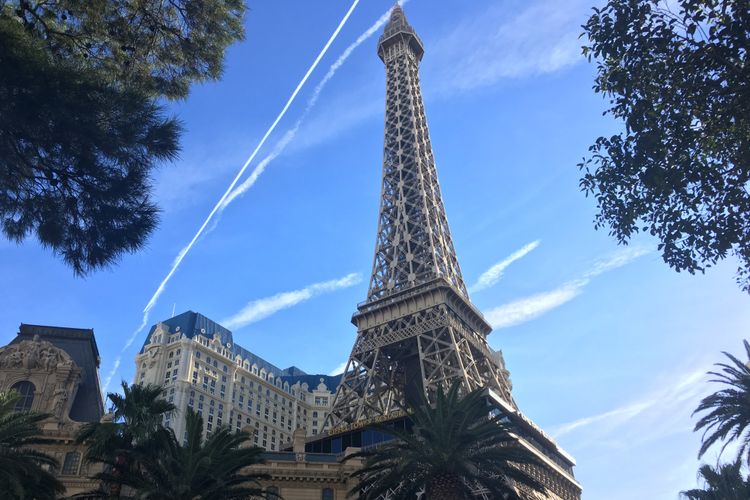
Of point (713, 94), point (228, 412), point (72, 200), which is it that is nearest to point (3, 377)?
point (72, 200)

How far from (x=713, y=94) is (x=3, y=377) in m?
49.0

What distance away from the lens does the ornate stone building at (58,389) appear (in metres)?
45.2

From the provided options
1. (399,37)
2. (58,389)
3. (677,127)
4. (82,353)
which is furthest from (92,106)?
(399,37)

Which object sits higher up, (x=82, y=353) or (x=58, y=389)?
(x=82, y=353)

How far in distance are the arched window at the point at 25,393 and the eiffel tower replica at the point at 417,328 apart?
2715 cm

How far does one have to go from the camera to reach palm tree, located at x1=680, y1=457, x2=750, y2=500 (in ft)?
146

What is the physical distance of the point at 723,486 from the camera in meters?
45.4

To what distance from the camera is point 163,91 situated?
70.8ft

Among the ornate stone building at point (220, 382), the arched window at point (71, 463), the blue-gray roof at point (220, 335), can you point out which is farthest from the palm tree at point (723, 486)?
the blue-gray roof at point (220, 335)

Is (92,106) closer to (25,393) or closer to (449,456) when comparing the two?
(449,456)

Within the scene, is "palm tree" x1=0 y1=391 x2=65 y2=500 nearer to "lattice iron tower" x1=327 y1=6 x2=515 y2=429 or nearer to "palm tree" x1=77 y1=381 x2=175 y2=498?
"palm tree" x1=77 y1=381 x2=175 y2=498

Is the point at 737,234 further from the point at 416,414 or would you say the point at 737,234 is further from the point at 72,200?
the point at 72,200

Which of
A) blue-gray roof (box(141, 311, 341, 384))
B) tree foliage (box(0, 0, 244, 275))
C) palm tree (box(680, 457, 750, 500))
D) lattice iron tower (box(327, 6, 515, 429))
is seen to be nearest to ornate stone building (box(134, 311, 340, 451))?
blue-gray roof (box(141, 311, 341, 384))

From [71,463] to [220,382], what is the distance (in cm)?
8592
